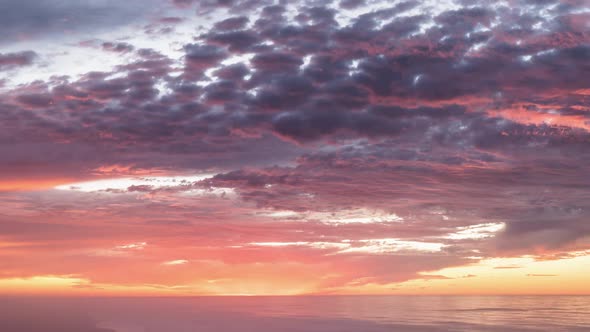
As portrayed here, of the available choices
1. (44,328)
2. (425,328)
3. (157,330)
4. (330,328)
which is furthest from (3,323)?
(425,328)

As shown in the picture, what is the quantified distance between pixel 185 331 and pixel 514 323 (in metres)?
65.4

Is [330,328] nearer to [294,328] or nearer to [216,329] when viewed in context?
[294,328]

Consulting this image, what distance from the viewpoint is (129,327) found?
108938 mm

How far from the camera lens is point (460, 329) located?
101 meters

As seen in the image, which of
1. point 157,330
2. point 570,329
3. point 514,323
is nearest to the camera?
point 570,329

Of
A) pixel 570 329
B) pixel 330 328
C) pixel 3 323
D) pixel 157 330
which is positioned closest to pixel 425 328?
pixel 330 328

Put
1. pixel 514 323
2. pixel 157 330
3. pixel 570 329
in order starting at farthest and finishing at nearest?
pixel 514 323
pixel 157 330
pixel 570 329

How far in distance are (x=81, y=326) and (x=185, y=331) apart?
20150 mm

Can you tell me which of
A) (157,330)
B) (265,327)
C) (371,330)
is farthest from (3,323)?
(371,330)

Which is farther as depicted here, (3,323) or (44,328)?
(3,323)

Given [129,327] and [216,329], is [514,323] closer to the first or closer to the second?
[216,329]

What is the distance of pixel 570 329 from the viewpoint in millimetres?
96562

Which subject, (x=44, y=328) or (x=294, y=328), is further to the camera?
(x=294, y=328)

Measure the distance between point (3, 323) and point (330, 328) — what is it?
208ft
